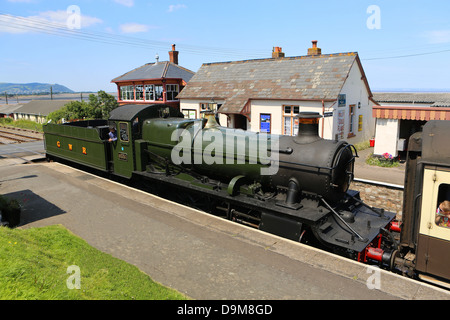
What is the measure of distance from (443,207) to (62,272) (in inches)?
261

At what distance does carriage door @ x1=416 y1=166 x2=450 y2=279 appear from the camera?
18.4ft

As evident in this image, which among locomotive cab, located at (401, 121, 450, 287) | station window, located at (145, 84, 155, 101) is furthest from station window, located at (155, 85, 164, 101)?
locomotive cab, located at (401, 121, 450, 287)

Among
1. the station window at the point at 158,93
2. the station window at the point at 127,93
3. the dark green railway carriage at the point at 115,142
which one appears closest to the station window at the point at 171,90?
the station window at the point at 158,93

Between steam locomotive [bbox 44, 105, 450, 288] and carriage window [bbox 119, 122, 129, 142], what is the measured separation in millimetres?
37

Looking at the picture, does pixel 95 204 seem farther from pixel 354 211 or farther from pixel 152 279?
pixel 354 211

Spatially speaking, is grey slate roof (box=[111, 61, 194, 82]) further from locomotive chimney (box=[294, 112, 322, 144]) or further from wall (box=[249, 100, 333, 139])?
locomotive chimney (box=[294, 112, 322, 144])

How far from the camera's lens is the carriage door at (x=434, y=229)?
5609mm

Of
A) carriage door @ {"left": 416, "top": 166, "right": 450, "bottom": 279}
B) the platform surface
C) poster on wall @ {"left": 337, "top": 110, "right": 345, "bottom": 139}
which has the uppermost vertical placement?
poster on wall @ {"left": 337, "top": 110, "right": 345, "bottom": 139}

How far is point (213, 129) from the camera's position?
31.9 ft

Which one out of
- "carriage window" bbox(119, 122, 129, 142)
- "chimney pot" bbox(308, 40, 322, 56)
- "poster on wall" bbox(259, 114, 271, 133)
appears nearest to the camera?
"carriage window" bbox(119, 122, 129, 142)

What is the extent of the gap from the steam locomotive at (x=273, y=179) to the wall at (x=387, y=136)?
357 inches

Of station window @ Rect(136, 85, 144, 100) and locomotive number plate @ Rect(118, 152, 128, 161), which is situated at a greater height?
station window @ Rect(136, 85, 144, 100)

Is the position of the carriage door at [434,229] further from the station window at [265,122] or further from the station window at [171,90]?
the station window at [171,90]
